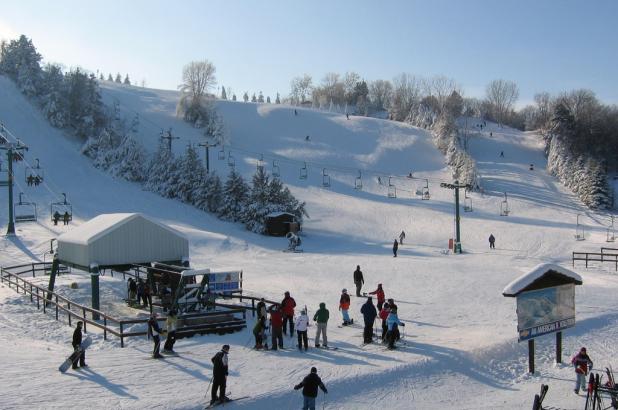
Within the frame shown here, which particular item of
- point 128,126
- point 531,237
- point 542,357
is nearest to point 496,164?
point 531,237

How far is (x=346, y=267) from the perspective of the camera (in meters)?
33.4

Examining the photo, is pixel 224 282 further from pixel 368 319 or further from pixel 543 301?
pixel 543 301

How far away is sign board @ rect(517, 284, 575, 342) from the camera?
15836mm

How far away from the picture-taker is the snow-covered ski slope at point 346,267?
13.9m

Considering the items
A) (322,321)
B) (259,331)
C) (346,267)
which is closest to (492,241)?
(346,267)

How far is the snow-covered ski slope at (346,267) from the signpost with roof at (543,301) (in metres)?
0.98

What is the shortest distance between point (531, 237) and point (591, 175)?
18.3 m

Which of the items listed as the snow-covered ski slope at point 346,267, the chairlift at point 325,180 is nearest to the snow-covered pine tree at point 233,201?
the snow-covered ski slope at point 346,267

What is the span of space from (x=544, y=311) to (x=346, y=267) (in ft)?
57.7

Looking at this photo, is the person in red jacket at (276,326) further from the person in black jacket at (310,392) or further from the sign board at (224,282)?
the sign board at (224,282)

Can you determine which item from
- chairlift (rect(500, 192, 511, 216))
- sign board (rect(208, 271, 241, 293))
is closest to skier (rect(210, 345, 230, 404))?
sign board (rect(208, 271, 241, 293))

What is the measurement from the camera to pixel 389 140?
8331 cm

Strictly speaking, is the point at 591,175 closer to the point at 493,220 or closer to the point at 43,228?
the point at 493,220

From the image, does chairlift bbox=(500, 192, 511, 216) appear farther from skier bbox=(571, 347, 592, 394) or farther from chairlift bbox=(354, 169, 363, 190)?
skier bbox=(571, 347, 592, 394)
